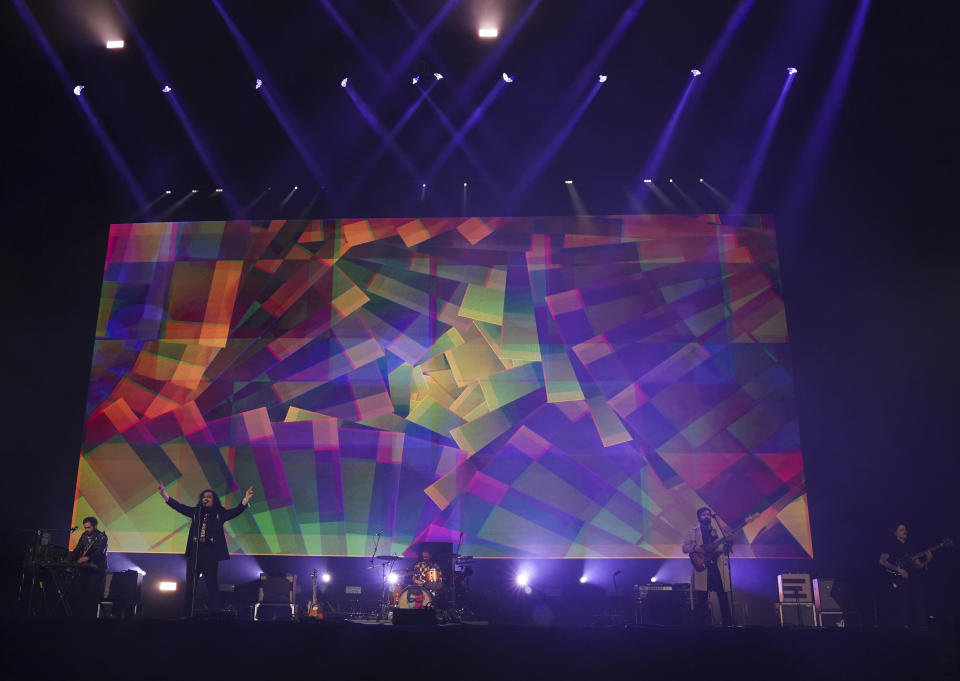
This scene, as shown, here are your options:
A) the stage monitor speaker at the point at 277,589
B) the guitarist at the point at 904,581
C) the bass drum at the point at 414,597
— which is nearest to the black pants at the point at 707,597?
the guitarist at the point at 904,581

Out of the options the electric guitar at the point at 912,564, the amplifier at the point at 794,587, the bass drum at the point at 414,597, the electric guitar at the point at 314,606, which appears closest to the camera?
A: the bass drum at the point at 414,597

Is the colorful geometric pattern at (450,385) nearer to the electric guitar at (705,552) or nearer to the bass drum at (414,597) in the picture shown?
the electric guitar at (705,552)

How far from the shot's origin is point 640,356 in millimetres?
8461

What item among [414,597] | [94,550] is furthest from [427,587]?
[94,550]

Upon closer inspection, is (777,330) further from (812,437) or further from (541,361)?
(541,361)

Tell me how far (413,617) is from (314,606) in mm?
3013

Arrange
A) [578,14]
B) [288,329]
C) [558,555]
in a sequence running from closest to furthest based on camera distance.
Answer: [578,14] → [558,555] → [288,329]

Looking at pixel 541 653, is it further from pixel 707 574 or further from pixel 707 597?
pixel 707 597

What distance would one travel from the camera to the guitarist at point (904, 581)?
23.2ft

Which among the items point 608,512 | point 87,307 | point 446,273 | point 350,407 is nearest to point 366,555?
point 350,407

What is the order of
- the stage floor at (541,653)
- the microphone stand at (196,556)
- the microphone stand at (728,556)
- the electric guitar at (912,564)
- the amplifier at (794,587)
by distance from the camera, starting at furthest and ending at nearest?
the amplifier at (794,587), the electric guitar at (912,564), the microphone stand at (728,556), the microphone stand at (196,556), the stage floor at (541,653)

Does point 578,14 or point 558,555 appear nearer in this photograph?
point 578,14

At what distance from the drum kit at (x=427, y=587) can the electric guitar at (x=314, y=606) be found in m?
0.58

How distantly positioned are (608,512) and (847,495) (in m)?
2.57
